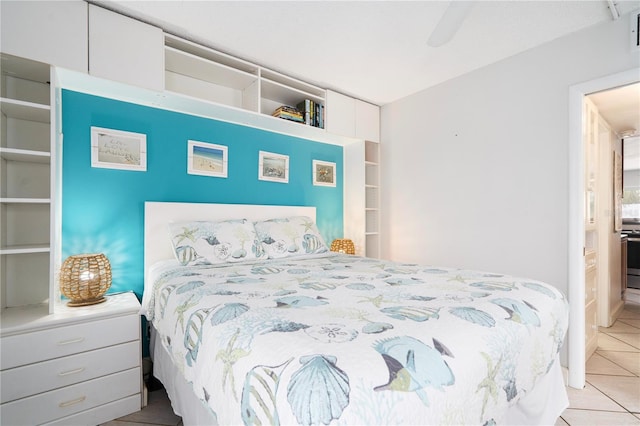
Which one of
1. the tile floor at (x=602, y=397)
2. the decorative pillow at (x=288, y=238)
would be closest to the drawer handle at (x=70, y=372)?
the tile floor at (x=602, y=397)

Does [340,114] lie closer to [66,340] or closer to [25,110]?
[25,110]

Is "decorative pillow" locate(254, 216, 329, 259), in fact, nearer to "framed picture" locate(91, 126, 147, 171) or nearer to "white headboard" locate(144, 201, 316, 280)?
"white headboard" locate(144, 201, 316, 280)

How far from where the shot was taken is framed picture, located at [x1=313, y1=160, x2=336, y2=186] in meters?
3.46

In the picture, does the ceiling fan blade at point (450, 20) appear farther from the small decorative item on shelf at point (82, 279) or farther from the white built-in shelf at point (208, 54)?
the small decorative item on shelf at point (82, 279)

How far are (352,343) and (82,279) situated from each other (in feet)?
5.79

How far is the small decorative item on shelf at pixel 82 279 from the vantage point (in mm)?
1796

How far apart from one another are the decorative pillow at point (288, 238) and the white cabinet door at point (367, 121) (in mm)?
1334

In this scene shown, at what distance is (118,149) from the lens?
A: 7.39 feet

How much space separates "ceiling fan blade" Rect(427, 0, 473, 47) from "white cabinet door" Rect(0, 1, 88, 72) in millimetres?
2018

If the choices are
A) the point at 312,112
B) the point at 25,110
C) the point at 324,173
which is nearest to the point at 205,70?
the point at 312,112

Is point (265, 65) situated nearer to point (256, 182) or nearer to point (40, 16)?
point (256, 182)

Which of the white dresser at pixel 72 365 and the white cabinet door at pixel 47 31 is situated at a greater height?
the white cabinet door at pixel 47 31

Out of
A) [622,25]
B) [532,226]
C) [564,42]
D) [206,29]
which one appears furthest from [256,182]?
[622,25]

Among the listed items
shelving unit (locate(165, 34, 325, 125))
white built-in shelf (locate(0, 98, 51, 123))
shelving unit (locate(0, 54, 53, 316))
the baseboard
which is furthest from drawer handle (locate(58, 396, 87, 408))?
the baseboard
